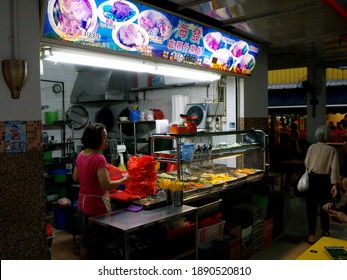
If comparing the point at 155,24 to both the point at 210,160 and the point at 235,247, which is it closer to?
the point at 210,160

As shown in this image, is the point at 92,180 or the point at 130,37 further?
the point at 130,37

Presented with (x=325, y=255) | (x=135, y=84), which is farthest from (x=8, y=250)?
(x=135, y=84)

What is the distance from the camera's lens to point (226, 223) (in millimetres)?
4461

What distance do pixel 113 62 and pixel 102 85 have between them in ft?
13.4

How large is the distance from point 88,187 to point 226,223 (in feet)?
6.79

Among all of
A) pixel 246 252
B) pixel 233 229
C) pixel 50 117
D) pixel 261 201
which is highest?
pixel 50 117

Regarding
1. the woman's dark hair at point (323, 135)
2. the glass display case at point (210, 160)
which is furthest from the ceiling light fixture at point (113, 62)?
the woman's dark hair at point (323, 135)

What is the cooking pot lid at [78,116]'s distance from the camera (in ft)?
27.7

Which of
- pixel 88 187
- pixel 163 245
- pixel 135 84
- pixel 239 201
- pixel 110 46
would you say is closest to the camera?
pixel 88 187

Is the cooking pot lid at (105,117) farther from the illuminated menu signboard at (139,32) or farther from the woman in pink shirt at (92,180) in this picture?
the woman in pink shirt at (92,180)

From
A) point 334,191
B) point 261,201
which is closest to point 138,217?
point 261,201

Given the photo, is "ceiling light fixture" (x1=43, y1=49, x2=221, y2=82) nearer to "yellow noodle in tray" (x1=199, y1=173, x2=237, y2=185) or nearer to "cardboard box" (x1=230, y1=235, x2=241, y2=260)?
"yellow noodle in tray" (x1=199, y1=173, x2=237, y2=185)

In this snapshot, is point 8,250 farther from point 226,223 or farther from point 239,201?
point 239,201

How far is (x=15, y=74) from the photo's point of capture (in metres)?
2.86
